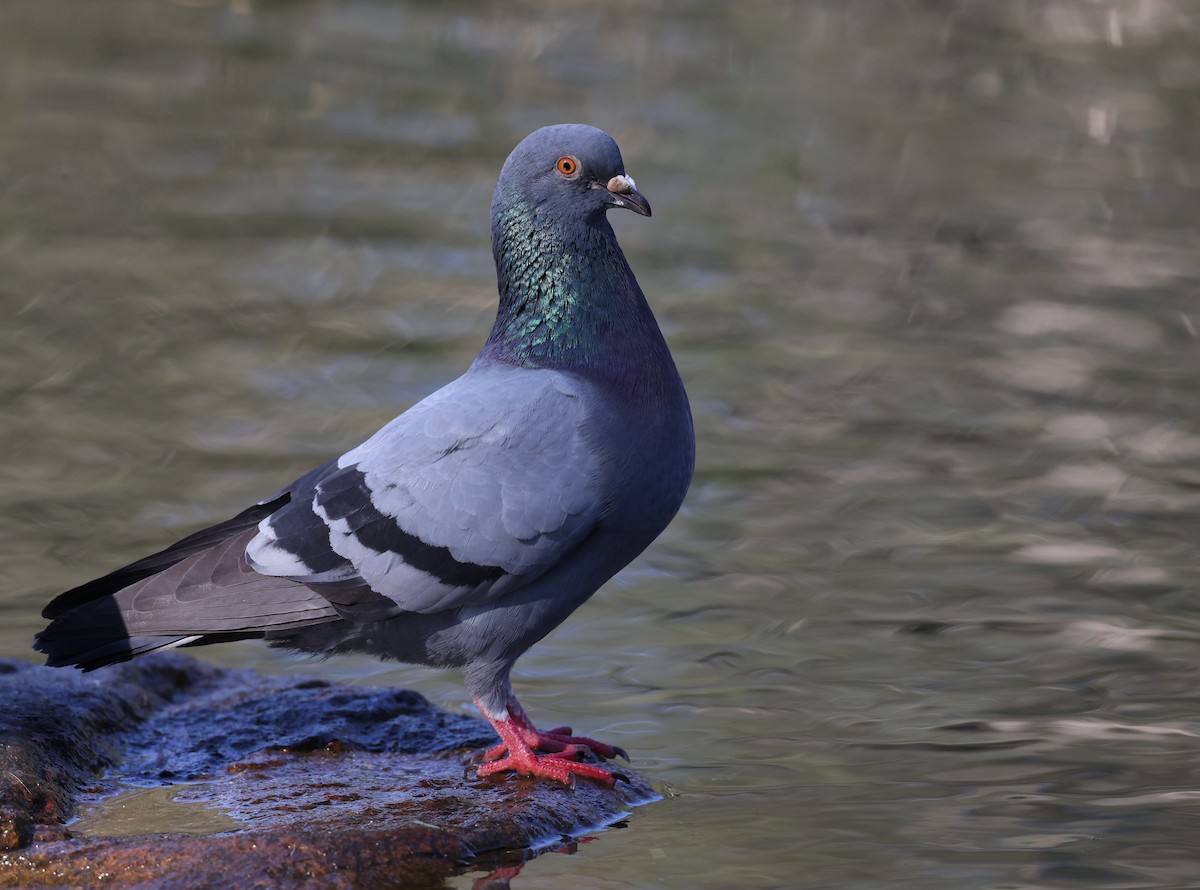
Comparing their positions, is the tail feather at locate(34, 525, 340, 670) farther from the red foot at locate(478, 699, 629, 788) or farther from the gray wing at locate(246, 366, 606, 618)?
the red foot at locate(478, 699, 629, 788)

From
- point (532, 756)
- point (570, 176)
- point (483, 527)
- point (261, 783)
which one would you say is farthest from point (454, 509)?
point (570, 176)

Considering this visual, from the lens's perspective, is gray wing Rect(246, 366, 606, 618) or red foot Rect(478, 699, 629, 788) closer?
gray wing Rect(246, 366, 606, 618)

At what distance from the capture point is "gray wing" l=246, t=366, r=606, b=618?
606 centimetres

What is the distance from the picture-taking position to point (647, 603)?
8.30m

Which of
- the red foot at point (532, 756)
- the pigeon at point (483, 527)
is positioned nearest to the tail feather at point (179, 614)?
the pigeon at point (483, 527)

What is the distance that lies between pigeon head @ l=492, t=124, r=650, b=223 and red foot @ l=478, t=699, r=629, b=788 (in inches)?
72.9

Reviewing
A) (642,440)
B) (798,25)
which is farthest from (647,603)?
(798,25)

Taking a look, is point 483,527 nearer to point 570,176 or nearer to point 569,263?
point 569,263

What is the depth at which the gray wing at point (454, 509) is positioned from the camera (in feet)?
19.9

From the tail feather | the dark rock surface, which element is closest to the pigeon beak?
the tail feather

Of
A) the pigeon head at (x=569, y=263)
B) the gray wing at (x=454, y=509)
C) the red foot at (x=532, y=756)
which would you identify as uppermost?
the pigeon head at (x=569, y=263)

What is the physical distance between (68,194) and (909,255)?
7224 mm

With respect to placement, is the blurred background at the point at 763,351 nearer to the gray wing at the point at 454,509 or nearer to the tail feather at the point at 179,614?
the gray wing at the point at 454,509

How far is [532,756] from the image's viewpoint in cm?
616
